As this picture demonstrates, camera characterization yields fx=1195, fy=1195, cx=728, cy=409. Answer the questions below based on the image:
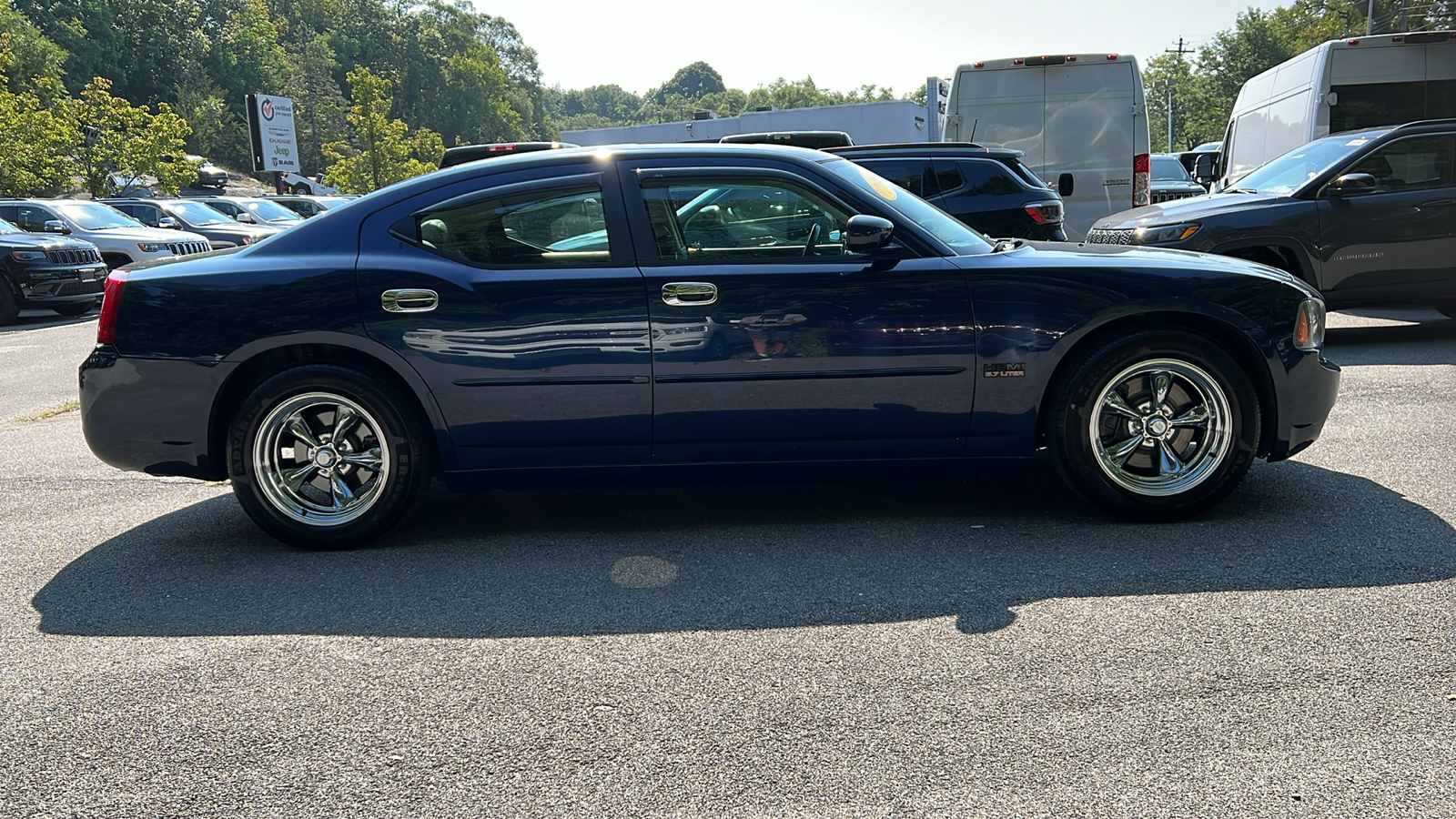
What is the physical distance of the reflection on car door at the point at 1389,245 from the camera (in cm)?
916

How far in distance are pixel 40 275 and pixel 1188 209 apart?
1464 cm

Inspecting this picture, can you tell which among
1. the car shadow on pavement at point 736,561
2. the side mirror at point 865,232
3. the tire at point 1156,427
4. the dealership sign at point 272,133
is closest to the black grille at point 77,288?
the car shadow on pavement at point 736,561

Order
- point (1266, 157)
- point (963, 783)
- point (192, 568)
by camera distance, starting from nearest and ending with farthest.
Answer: point (963, 783) < point (192, 568) < point (1266, 157)

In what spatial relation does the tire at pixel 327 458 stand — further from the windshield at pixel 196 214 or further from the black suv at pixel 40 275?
the windshield at pixel 196 214

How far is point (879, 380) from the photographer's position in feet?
15.1

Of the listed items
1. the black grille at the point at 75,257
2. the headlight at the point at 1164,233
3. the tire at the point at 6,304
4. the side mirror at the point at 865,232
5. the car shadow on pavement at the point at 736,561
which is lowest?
the tire at the point at 6,304

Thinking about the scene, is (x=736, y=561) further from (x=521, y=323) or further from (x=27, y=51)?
(x=27, y=51)

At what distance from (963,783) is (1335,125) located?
12226 millimetres

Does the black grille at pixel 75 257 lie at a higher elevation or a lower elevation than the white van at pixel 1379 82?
lower

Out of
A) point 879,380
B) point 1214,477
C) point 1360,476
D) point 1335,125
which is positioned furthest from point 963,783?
point 1335,125

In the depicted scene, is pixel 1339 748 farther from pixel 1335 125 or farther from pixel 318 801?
pixel 1335 125

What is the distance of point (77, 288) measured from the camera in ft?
54.6

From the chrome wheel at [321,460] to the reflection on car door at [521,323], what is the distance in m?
0.35

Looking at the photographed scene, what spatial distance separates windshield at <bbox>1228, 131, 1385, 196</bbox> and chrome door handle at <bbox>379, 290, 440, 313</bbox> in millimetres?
7505
